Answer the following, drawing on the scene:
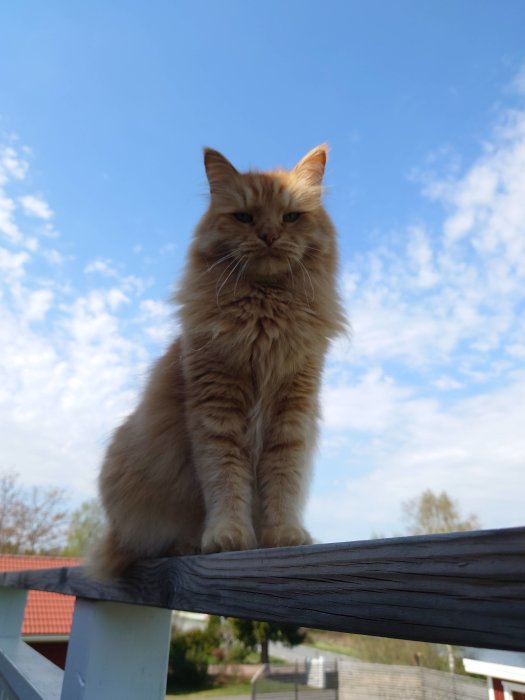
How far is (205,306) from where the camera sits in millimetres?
1506

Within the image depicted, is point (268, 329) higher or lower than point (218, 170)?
lower

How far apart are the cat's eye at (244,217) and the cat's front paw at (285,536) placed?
0.95 metres

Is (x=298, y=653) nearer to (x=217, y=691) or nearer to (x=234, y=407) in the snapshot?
(x=217, y=691)

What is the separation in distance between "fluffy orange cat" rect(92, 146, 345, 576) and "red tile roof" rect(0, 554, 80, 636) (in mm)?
7904

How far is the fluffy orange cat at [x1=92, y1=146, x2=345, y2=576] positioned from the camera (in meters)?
1.30

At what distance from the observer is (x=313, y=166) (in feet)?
5.89

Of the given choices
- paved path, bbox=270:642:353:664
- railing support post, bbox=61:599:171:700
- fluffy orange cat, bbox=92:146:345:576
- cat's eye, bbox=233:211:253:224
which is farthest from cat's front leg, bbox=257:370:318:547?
paved path, bbox=270:642:353:664

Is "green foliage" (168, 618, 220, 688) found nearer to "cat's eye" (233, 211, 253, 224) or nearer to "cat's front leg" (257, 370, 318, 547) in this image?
"cat's front leg" (257, 370, 318, 547)

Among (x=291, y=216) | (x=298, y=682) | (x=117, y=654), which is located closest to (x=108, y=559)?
(x=117, y=654)

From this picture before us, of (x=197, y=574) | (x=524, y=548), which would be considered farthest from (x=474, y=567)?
(x=197, y=574)

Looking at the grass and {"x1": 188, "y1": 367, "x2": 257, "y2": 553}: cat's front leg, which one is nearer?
{"x1": 188, "y1": 367, "x2": 257, "y2": 553}: cat's front leg

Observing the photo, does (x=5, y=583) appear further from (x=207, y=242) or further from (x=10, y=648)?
(x=207, y=242)

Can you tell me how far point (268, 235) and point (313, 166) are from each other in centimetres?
44

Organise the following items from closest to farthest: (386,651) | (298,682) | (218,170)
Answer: (218,170) < (386,651) < (298,682)
